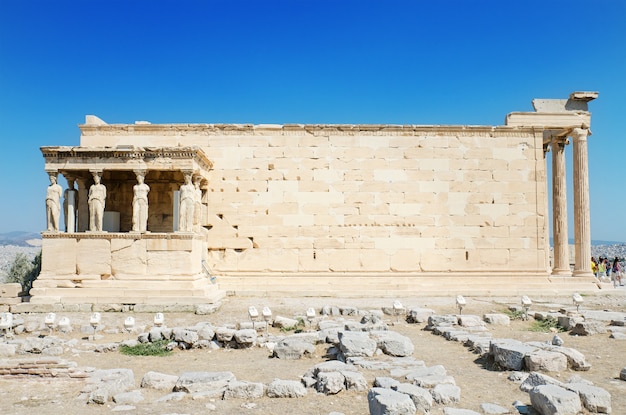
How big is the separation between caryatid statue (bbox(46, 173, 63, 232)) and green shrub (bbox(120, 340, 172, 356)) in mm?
6169

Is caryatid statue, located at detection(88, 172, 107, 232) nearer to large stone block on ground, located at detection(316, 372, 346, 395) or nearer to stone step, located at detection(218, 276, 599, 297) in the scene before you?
stone step, located at detection(218, 276, 599, 297)

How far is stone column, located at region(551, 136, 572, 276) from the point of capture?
17453 mm

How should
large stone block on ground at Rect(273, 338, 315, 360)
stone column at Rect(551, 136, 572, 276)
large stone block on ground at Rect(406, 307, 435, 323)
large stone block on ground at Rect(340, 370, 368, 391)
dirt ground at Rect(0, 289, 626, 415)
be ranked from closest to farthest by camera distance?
dirt ground at Rect(0, 289, 626, 415) < large stone block on ground at Rect(340, 370, 368, 391) < large stone block on ground at Rect(273, 338, 315, 360) < large stone block on ground at Rect(406, 307, 435, 323) < stone column at Rect(551, 136, 572, 276)

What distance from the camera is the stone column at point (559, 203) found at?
57.3ft

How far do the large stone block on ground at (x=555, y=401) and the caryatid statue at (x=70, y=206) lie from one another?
1215cm

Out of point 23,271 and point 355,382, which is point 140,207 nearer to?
point 355,382

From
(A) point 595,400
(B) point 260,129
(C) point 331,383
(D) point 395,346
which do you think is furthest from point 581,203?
(C) point 331,383

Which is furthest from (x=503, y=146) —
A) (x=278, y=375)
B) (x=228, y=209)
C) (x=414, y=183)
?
(x=278, y=375)

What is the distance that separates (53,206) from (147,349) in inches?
263

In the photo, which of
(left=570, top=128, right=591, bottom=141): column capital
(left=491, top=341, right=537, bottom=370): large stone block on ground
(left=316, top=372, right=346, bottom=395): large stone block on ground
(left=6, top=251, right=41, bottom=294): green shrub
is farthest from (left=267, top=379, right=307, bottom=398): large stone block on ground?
(left=6, top=251, right=41, bottom=294): green shrub

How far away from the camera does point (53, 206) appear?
13695mm

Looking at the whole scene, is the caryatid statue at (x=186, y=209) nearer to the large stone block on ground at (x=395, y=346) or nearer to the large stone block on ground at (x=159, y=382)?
the large stone block on ground at (x=395, y=346)

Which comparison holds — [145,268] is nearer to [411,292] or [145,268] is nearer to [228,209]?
[228,209]

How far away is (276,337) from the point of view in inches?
380
